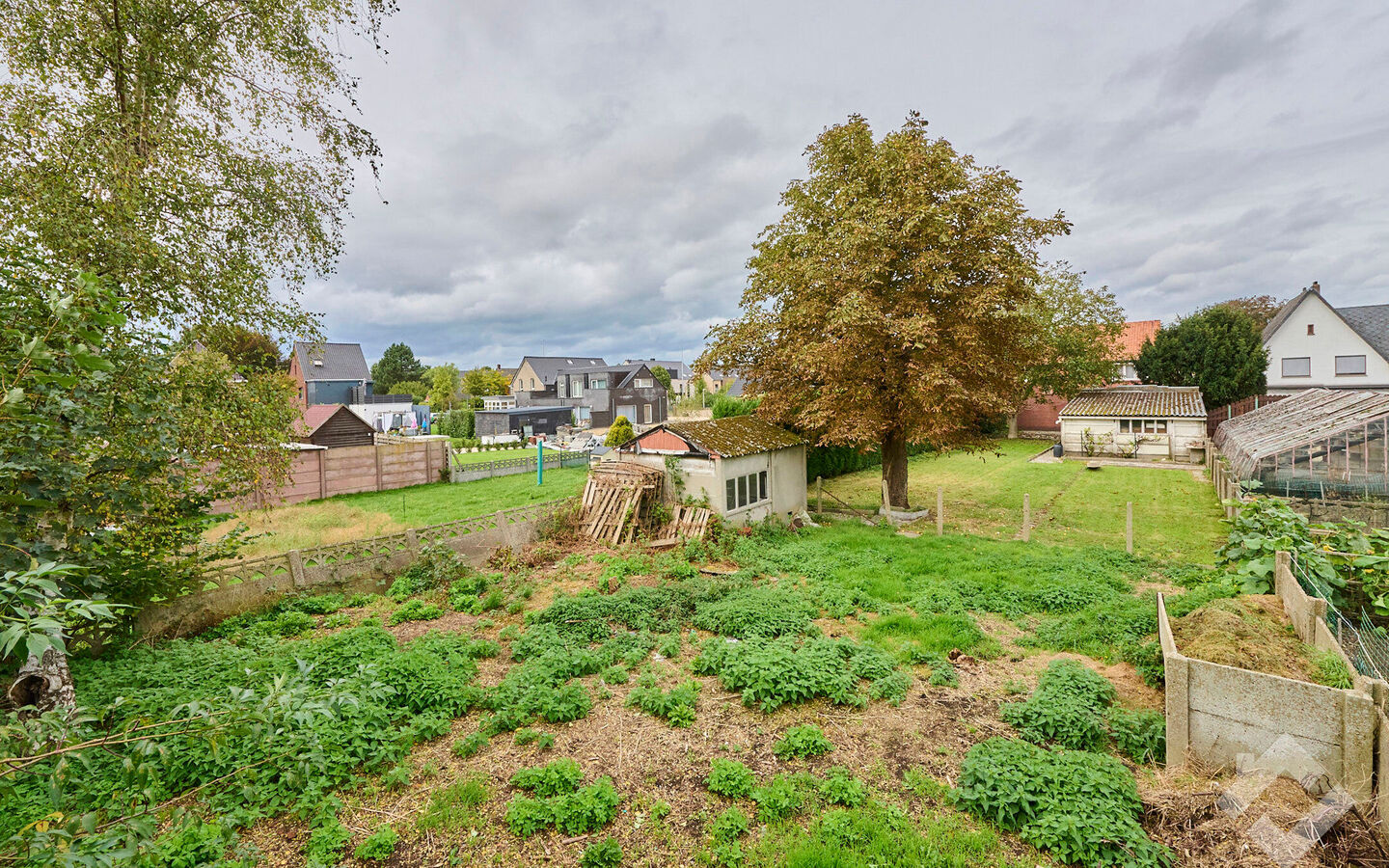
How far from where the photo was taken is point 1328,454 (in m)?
13.7

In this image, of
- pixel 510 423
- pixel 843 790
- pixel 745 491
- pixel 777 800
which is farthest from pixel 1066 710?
pixel 510 423

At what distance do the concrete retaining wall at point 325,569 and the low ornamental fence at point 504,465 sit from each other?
12978mm

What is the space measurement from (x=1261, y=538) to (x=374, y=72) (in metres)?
14.8

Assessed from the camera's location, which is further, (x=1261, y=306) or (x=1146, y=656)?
(x=1261, y=306)

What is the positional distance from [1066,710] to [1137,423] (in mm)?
29453

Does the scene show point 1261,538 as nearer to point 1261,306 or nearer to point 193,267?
point 193,267

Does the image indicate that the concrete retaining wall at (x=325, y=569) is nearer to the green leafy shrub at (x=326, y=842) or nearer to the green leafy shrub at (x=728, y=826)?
the green leafy shrub at (x=326, y=842)

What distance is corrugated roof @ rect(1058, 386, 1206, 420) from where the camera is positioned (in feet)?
92.2

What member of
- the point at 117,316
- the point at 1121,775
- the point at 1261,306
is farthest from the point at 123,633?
the point at 1261,306

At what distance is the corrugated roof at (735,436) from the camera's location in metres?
14.6

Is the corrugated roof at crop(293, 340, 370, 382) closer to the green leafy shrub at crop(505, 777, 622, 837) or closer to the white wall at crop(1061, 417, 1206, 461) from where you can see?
the green leafy shrub at crop(505, 777, 622, 837)

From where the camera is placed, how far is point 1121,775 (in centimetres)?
503

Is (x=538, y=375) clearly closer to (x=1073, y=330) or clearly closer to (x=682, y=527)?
(x=1073, y=330)

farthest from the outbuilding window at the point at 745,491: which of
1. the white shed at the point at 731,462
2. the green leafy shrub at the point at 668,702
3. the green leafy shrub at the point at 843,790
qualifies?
the green leafy shrub at the point at 843,790
